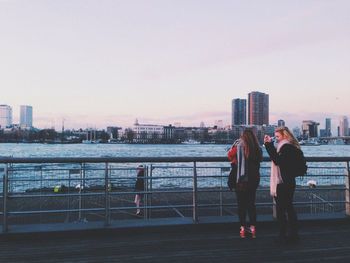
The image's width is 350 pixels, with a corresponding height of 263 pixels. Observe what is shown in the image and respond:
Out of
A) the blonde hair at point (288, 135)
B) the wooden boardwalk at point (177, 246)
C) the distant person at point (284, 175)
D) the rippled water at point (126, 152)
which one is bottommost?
the rippled water at point (126, 152)

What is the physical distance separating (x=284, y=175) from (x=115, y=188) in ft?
16.9

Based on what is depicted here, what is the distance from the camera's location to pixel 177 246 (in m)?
6.07

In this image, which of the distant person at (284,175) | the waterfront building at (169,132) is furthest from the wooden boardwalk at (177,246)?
the waterfront building at (169,132)

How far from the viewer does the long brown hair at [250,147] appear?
633cm

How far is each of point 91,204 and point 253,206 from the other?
6415 mm

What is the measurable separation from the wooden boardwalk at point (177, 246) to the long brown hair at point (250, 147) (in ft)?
3.98

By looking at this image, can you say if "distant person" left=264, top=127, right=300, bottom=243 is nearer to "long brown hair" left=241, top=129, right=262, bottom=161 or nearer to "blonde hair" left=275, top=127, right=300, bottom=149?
"blonde hair" left=275, top=127, right=300, bottom=149

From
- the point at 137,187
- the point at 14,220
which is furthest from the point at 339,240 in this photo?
the point at 14,220

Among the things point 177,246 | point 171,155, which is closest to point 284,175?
point 177,246

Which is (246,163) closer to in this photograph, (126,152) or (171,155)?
(171,155)

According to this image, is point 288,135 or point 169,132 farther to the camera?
point 169,132

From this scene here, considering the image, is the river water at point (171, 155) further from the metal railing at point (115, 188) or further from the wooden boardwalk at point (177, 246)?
the wooden boardwalk at point (177, 246)

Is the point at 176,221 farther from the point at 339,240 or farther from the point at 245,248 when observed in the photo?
the point at 339,240

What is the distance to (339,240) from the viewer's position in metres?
6.50
